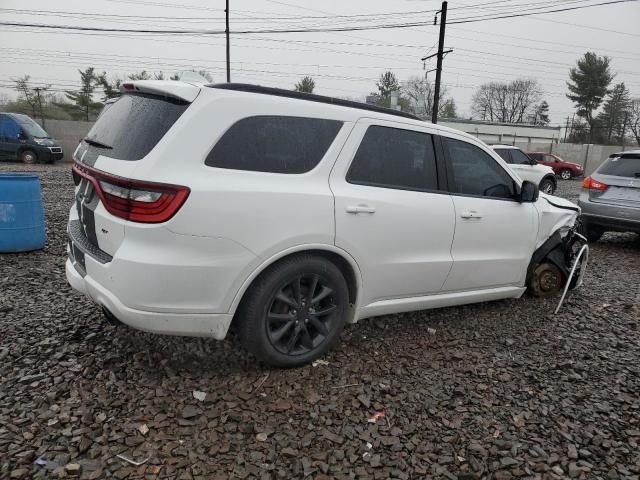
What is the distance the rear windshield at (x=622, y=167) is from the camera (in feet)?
22.9

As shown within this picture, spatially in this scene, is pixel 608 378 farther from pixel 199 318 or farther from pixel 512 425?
pixel 199 318

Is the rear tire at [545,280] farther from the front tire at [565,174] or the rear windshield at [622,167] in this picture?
the front tire at [565,174]

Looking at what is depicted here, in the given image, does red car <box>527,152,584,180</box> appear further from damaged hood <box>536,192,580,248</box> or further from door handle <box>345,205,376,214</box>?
door handle <box>345,205,376,214</box>

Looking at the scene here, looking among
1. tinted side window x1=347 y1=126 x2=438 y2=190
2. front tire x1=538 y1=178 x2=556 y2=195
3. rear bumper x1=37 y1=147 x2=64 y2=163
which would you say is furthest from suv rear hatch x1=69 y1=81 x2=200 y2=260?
rear bumper x1=37 y1=147 x2=64 y2=163

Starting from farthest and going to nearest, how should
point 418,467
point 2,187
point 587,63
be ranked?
point 587,63 < point 2,187 < point 418,467

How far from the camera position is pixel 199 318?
2.59 m

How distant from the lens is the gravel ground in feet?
7.43

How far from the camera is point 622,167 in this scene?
718 cm

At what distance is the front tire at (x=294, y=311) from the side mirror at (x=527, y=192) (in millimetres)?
1976

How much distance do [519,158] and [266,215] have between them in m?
16.9

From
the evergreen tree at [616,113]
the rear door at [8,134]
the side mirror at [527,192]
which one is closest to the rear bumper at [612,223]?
the side mirror at [527,192]

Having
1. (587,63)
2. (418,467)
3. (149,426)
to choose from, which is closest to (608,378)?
(418,467)

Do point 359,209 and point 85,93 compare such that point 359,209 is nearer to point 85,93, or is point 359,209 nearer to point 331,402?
point 331,402

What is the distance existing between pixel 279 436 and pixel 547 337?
8.26 feet
